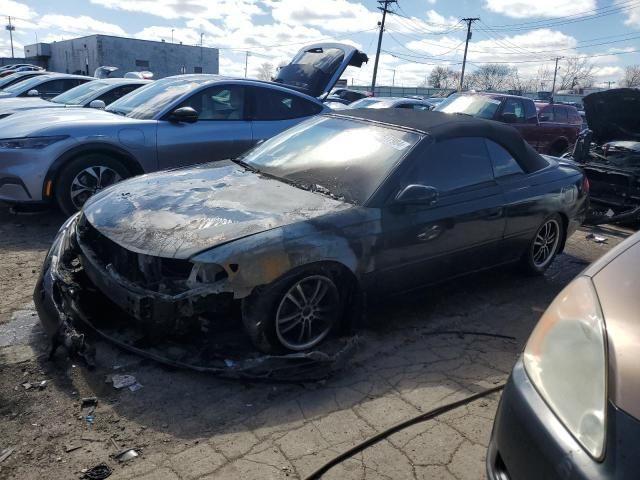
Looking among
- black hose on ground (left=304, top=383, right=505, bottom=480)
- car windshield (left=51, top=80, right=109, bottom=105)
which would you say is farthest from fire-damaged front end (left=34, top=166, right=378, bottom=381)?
car windshield (left=51, top=80, right=109, bottom=105)

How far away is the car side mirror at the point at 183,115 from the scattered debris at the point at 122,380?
366cm

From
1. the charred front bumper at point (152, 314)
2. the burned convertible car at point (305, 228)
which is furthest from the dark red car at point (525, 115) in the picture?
the charred front bumper at point (152, 314)

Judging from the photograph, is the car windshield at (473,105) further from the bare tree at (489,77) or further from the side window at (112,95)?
the bare tree at (489,77)

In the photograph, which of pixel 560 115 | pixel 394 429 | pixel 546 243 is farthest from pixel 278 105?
pixel 560 115

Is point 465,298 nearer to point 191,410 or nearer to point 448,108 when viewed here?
point 191,410

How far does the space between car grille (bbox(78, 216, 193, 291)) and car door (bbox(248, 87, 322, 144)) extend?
3.54 metres

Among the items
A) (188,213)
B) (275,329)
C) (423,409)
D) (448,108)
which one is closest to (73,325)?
(188,213)

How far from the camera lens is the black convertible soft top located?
407cm

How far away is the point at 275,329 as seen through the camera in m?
3.20

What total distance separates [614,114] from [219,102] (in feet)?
18.9

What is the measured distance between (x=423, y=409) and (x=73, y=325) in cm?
214

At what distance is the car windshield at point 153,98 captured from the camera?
6309mm

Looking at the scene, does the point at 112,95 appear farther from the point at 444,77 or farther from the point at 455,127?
the point at 444,77

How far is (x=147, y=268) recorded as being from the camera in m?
3.10
